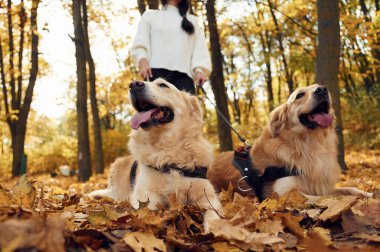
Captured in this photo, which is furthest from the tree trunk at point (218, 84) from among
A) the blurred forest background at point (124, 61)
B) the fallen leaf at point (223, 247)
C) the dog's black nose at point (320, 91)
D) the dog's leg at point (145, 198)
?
the fallen leaf at point (223, 247)

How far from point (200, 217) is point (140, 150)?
1.07 m

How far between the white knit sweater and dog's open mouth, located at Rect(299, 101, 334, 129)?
1639 millimetres

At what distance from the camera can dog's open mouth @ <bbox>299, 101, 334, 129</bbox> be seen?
407 centimetres

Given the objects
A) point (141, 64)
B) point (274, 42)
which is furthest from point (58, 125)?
point (141, 64)

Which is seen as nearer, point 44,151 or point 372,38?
point 372,38

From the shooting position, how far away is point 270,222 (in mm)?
2033

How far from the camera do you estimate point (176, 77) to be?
524cm

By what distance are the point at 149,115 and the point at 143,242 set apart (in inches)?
76.2

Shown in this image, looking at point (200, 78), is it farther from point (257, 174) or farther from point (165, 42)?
point (257, 174)

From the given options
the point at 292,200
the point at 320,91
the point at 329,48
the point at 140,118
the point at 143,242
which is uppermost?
the point at 329,48

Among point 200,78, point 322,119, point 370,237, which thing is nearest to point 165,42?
point 200,78

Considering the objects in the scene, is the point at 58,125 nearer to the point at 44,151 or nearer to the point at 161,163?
the point at 44,151

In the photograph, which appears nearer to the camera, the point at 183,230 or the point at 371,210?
the point at 183,230

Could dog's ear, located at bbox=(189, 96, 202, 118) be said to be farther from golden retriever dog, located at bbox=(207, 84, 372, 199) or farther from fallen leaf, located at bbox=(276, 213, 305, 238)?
fallen leaf, located at bbox=(276, 213, 305, 238)
